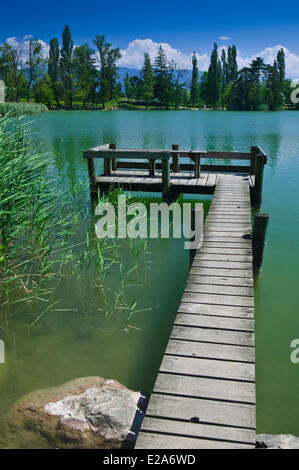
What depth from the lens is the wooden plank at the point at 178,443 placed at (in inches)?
86.9

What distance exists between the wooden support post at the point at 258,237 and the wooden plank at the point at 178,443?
11.9 ft

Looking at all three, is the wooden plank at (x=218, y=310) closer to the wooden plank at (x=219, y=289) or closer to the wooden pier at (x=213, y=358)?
the wooden pier at (x=213, y=358)

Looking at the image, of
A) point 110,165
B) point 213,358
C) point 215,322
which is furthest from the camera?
point 110,165

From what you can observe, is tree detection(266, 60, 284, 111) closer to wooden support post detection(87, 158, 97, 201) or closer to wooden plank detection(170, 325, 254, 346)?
wooden support post detection(87, 158, 97, 201)

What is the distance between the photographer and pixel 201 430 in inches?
90.5

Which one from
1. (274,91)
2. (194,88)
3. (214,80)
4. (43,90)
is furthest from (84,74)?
(274,91)

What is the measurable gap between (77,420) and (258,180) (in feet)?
22.9

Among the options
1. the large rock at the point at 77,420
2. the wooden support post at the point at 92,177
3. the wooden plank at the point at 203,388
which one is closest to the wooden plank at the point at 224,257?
the large rock at the point at 77,420

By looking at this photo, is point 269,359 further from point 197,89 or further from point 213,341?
point 197,89

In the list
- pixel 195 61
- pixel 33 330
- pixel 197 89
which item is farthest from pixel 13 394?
pixel 195 61

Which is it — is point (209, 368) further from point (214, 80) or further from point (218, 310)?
point (214, 80)

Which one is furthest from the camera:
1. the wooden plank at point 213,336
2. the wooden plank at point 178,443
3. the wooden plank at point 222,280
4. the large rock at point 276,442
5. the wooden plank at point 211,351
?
the wooden plank at point 222,280

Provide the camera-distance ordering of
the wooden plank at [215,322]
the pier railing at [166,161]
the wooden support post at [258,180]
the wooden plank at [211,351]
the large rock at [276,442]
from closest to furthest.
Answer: the large rock at [276,442] → the wooden plank at [211,351] → the wooden plank at [215,322] → the wooden support post at [258,180] → the pier railing at [166,161]
